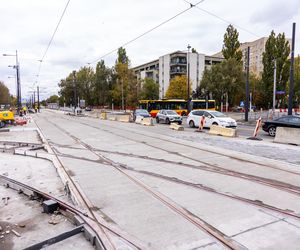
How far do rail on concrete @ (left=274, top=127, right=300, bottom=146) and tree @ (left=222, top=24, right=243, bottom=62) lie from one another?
46383 millimetres

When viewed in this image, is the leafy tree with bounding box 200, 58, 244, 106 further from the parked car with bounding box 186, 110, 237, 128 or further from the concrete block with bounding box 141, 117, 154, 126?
the parked car with bounding box 186, 110, 237, 128

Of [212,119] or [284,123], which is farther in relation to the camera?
[212,119]

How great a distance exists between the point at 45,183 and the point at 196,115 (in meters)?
16.9

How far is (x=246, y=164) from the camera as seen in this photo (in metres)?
8.60

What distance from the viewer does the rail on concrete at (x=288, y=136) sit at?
12.9m

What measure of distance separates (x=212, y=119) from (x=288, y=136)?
7.13 meters

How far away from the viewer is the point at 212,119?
19953 millimetres

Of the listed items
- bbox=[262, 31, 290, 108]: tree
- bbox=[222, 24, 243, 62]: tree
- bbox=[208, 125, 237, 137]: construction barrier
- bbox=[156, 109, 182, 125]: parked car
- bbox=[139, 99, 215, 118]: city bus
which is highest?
bbox=[222, 24, 243, 62]: tree

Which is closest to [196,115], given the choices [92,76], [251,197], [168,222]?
[251,197]

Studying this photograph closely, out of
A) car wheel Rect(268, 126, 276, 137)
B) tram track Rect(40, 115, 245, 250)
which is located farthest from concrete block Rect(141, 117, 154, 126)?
tram track Rect(40, 115, 245, 250)

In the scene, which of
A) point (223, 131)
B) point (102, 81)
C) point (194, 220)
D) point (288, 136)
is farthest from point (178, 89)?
point (194, 220)

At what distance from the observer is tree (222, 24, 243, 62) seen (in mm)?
56344

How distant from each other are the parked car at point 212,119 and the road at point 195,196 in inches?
352

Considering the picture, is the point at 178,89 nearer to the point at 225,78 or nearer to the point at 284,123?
the point at 225,78
